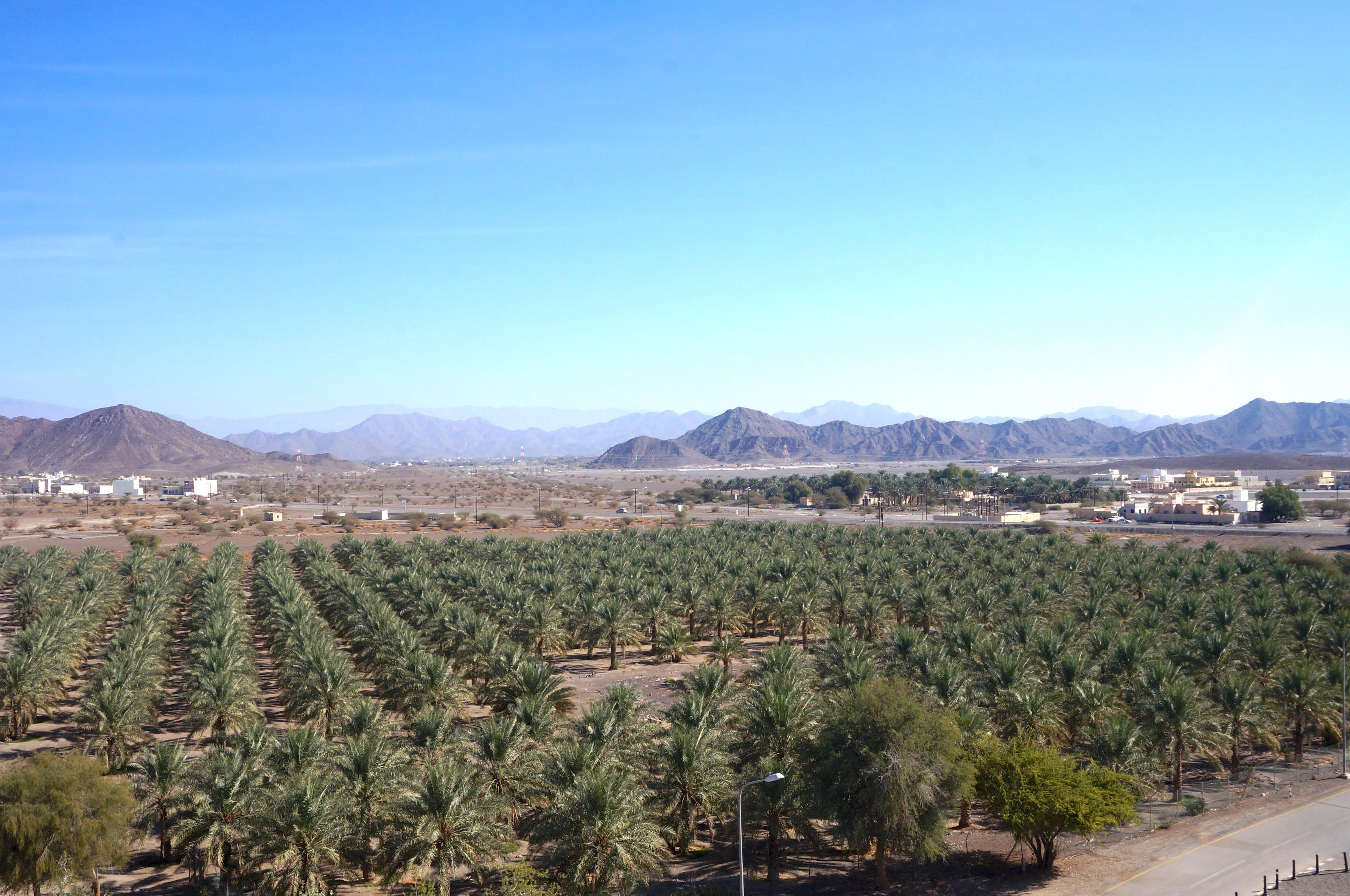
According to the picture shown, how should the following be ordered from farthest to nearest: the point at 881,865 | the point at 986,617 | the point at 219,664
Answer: the point at 986,617 → the point at 219,664 → the point at 881,865

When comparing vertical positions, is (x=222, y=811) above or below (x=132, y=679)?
below

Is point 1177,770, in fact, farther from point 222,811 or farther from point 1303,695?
point 222,811

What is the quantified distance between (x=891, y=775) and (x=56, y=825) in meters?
20.6

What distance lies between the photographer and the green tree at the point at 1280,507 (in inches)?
4405

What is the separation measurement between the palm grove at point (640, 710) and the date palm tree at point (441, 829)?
7 centimetres

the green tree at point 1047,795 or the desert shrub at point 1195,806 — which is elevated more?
the green tree at point 1047,795

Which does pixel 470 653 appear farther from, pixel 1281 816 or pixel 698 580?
pixel 1281 816

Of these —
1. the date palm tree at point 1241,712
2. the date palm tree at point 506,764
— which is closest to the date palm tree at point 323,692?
the date palm tree at point 506,764

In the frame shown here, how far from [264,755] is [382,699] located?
35.9 feet

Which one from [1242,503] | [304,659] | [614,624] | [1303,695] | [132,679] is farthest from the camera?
[1242,503]

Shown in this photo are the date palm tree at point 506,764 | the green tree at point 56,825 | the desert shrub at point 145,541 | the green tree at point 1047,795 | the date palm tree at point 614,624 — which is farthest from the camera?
the desert shrub at point 145,541

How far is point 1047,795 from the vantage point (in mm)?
23203

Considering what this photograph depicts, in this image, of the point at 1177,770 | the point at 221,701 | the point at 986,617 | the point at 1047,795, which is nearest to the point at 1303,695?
the point at 1177,770

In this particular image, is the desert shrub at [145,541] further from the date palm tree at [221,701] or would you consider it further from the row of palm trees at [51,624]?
the date palm tree at [221,701]
